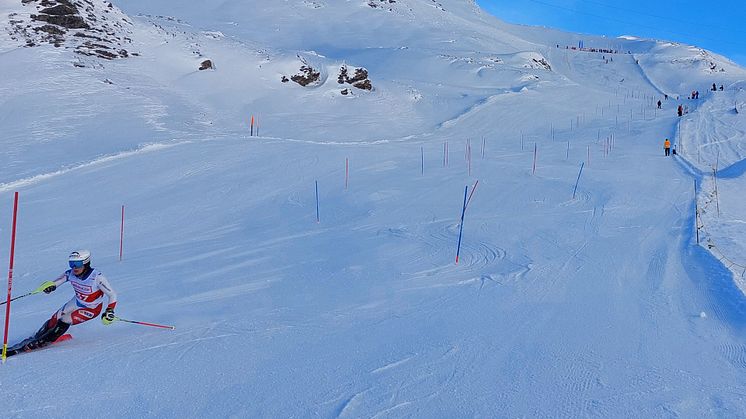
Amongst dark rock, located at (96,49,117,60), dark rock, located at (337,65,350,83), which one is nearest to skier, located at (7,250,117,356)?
dark rock, located at (96,49,117,60)

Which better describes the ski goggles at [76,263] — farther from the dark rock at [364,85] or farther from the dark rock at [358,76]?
the dark rock at [358,76]

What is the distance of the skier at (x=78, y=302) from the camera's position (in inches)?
242

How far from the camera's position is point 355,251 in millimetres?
10375

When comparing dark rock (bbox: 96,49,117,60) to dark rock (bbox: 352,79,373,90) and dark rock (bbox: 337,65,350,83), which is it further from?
dark rock (bbox: 352,79,373,90)

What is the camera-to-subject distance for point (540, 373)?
534cm

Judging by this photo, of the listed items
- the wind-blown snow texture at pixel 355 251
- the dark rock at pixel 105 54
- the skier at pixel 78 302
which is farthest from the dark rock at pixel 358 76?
the skier at pixel 78 302

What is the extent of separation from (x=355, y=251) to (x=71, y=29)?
3208cm

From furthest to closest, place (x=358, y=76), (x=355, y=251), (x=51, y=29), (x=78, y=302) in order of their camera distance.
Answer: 1. (x=358, y=76)
2. (x=51, y=29)
3. (x=355, y=251)
4. (x=78, y=302)

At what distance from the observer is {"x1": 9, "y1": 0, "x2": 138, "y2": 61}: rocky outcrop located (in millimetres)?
31484

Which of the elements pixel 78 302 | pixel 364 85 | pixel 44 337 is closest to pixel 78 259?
pixel 78 302

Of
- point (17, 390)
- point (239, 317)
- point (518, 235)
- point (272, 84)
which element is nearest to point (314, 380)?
point (239, 317)

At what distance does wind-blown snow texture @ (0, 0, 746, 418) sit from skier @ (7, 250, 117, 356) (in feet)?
1.02

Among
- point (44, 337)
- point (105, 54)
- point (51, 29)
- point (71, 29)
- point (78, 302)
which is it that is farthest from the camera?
point (71, 29)

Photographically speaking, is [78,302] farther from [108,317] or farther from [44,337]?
[108,317]
